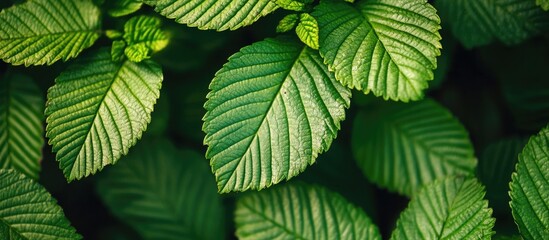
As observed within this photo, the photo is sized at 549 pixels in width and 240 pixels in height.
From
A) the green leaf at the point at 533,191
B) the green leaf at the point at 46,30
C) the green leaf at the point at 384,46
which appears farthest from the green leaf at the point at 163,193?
the green leaf at the point at 533,191

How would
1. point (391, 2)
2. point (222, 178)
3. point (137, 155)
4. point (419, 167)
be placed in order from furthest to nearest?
point (137, 155) < point (419, 167) < point (391, 2) < point (222, 178)

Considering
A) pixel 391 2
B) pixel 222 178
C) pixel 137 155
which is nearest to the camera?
pixel 222 178

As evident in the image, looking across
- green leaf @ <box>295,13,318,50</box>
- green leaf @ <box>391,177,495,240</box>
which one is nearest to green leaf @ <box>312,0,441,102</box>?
green leaf @ <box>295,13,318,50</box>

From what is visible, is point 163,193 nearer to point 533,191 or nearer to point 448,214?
point 448,214

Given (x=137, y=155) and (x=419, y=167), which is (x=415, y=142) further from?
(x=137, y=155)

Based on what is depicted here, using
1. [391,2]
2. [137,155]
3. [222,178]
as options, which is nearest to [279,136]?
[222,178]

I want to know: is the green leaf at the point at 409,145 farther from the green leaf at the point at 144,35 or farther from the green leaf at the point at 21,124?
the green leaf at the point at 21,124

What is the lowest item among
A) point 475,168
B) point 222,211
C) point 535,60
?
point 222,211

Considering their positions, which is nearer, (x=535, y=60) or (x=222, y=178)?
(x=222, y=178)
